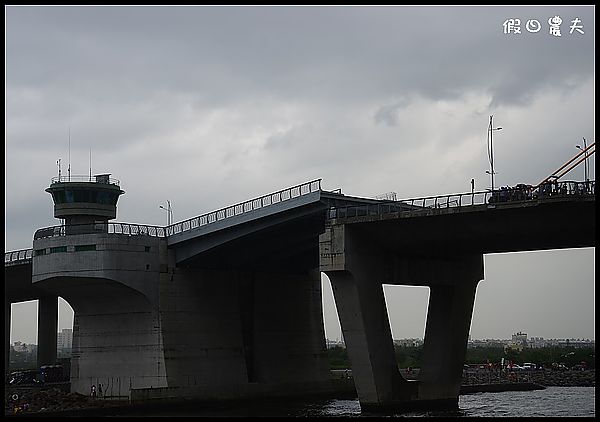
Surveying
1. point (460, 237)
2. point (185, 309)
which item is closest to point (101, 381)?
point (185, 309)

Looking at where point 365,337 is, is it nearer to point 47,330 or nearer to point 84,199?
point 84,199

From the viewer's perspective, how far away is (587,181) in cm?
5750

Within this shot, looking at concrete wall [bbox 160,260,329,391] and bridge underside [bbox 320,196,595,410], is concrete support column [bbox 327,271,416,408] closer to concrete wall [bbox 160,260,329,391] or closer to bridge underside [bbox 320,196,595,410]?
bridge underside [bbox 320,196,595,410]

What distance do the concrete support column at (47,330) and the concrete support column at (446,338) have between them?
7218 cm

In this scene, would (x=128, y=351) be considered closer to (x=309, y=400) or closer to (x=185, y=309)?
(x=185, y=309)

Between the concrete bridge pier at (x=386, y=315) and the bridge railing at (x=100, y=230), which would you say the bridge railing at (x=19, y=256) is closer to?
the bridge railing at (x=100, y=230)

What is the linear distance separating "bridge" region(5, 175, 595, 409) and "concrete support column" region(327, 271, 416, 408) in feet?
0.31

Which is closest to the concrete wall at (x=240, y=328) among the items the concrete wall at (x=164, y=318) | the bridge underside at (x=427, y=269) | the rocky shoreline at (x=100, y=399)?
the concrete wall at (x=164, y=318)

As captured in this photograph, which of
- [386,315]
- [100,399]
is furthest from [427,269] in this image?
[100,399]

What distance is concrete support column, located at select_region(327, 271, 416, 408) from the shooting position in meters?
A: 65.4

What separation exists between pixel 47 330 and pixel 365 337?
251ft

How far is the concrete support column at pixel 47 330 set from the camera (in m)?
130

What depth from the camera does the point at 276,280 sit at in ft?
296

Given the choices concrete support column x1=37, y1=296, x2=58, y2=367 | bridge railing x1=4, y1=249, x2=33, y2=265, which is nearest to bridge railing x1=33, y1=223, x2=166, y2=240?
bridge railing x1=4, y1=249, x2=33, y2=265
